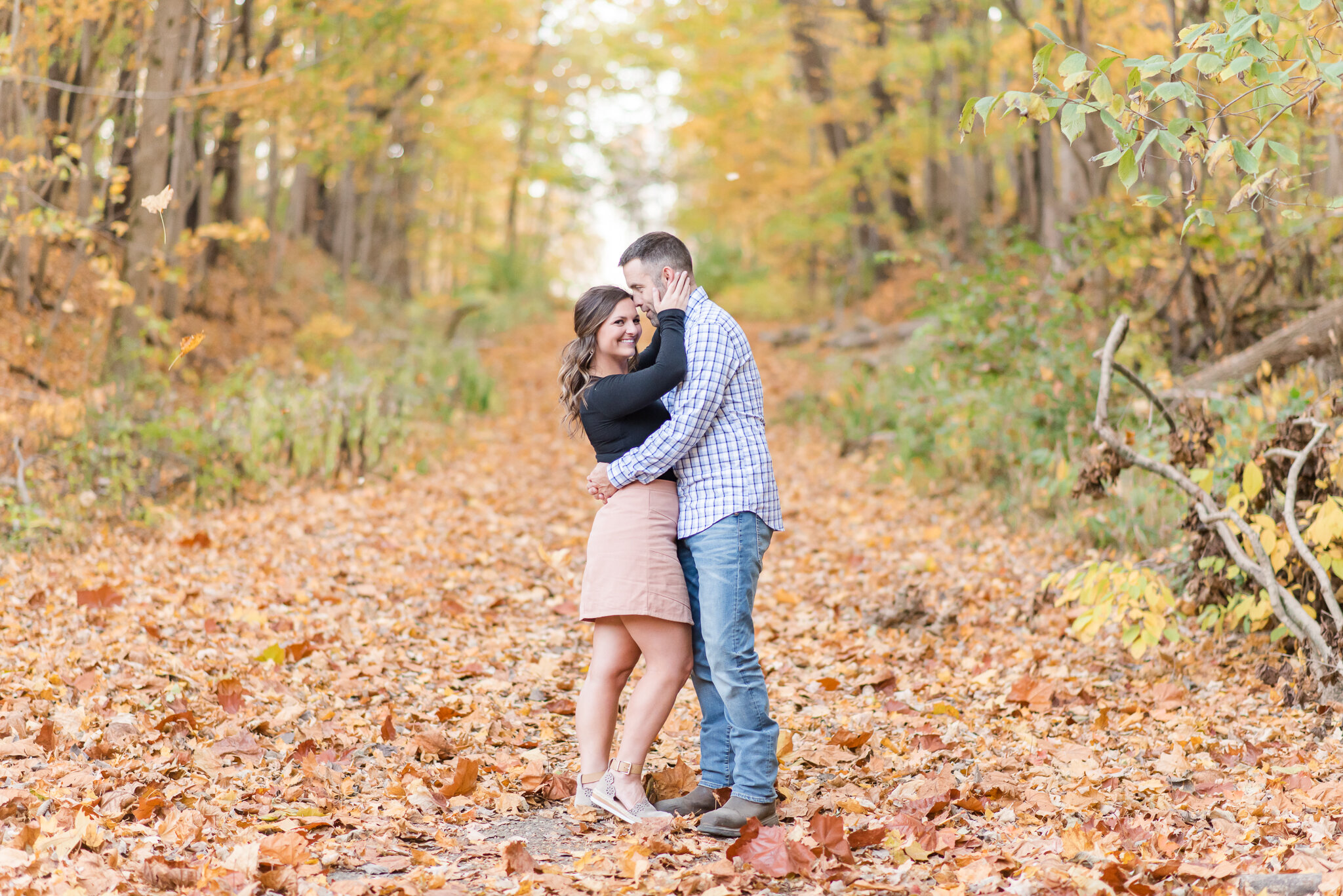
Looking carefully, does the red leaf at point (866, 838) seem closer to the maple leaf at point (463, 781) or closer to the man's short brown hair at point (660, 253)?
the maple leaf at point (463, 781)

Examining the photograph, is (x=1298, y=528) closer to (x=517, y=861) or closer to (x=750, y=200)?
(x=517, y=861)

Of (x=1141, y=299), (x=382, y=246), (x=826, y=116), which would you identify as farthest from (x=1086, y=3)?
(x=382, y=246)

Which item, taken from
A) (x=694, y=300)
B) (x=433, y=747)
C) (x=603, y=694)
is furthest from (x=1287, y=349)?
(x=433, y=747)

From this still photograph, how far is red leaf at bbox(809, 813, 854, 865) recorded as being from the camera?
9.72 ft

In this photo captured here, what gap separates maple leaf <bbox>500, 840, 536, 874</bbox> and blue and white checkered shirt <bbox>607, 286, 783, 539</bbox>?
3.38 feet

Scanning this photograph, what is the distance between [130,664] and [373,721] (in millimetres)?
1119

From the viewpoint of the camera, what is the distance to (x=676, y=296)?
3.30m

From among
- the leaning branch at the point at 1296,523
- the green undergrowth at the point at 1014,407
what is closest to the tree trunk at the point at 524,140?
the green undergrowth at the point at 1014,407

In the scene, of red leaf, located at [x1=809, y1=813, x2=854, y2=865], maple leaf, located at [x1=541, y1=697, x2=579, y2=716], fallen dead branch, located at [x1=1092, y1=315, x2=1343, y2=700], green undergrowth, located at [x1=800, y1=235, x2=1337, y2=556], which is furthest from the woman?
green undergrowth, located at [x1=800, y1=235, x2=1337, y2=556]

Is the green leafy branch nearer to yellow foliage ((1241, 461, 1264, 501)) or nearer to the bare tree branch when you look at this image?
the bare tree branch

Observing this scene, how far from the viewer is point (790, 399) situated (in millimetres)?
13945

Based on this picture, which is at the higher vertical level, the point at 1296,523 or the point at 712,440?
the point at 712,440

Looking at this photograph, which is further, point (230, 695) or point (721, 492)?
point (230, 695)

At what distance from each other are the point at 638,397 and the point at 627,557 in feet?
1.66
